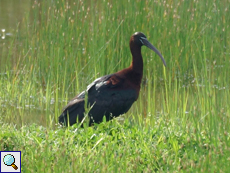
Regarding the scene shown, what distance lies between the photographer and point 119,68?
22.0 feet

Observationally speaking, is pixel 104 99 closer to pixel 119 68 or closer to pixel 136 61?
pixel 136 61

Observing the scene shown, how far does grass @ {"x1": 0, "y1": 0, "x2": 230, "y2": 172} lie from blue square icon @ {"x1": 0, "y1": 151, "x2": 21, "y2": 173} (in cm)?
11

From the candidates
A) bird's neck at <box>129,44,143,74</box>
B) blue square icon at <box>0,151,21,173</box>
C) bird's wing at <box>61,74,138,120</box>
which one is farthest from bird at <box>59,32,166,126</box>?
blue square icon at <box>0,151,21,173</box>

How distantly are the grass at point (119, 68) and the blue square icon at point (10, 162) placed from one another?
107 mm

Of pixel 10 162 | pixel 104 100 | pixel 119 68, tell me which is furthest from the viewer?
pixel 119 68

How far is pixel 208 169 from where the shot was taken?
3.27 m

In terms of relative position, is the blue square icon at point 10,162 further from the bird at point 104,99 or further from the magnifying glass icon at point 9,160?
the bird at point 104,99

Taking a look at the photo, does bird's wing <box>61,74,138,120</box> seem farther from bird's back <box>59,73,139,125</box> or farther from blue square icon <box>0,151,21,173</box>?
blue square icon <box>0,151,21,173</box>

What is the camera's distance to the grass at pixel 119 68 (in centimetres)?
400

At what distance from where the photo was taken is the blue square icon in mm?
3535

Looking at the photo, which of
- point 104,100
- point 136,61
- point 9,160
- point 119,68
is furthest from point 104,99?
point 119,68

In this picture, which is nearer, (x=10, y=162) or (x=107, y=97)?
(x=10, y=162)

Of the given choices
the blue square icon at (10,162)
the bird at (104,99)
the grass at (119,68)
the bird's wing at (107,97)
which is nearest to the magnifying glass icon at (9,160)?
the blue square icon at (10,162)

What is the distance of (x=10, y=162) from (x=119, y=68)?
3.31 m
